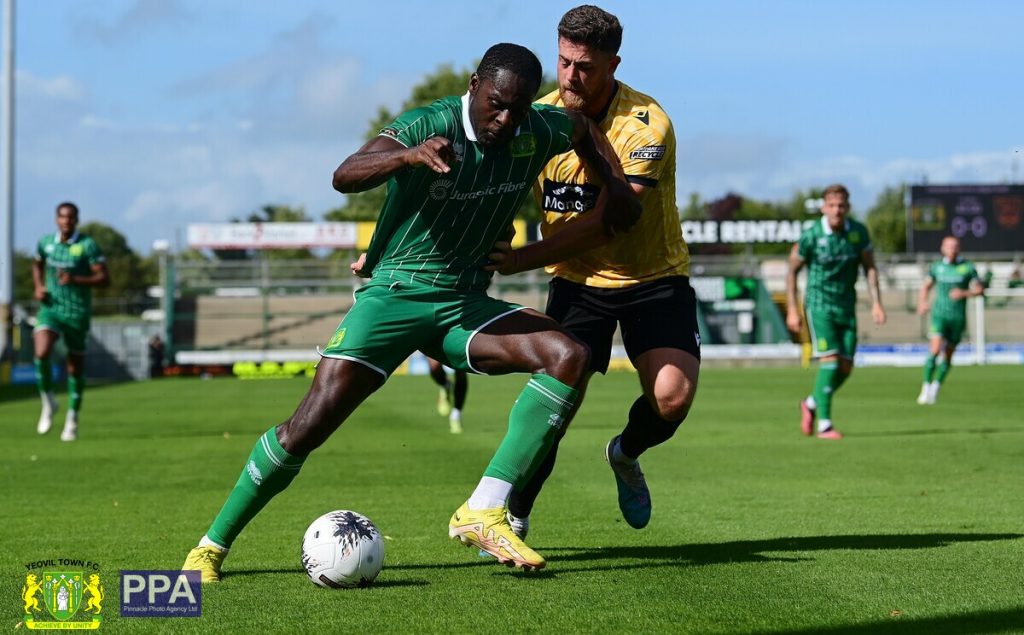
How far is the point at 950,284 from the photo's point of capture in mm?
20984

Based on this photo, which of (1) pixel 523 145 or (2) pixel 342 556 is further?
(1) pixel 523 145

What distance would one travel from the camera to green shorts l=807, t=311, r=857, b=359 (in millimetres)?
13828

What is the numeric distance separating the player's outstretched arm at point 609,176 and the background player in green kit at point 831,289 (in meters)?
8.06

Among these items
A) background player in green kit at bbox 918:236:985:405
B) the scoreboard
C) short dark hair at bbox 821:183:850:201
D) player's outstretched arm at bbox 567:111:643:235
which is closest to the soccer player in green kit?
player's outstretched arm at bbox 567:111:643:235

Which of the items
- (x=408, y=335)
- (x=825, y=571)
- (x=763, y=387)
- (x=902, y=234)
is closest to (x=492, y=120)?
(x=408, y=335)

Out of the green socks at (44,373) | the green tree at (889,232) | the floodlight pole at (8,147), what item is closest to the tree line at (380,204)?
the green tree at (889,232)

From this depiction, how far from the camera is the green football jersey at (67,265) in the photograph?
49.5 feet

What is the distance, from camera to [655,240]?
21.8ft

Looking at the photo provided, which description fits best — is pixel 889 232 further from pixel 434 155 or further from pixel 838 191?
pixel 434 155

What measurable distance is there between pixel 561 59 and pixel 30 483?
6.22 metres

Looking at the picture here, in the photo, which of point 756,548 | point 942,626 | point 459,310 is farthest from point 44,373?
point 942,626

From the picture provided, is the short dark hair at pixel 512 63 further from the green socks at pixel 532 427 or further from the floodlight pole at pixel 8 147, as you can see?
the floodlight pole at pixel 8 147

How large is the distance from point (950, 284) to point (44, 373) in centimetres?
1358

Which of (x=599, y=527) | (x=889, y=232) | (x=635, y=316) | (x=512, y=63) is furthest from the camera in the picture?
(x=889, y=232)
